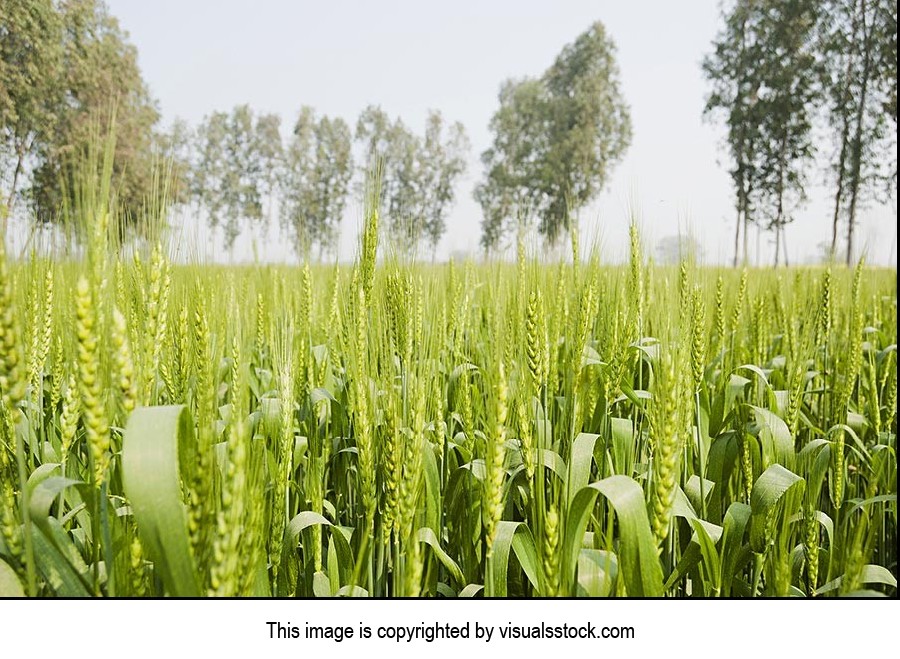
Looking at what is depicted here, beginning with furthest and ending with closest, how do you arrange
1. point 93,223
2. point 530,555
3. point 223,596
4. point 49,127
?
point 49,127 < point 530,555 < point 93,223 < point 223,596

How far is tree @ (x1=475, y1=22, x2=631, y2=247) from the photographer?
11.7 m

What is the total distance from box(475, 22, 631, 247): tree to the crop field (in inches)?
368

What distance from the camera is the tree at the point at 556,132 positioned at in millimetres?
11688

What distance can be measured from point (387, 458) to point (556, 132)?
13.0m

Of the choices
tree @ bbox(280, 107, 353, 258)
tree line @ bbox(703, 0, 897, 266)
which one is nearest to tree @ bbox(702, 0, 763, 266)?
tree line @ bbox(703, 0, 897, 266)

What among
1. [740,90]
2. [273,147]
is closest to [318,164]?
[273,147]

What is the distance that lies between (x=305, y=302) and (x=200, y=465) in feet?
4.79

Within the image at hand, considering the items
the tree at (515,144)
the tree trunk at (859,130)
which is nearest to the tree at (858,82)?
the tree trunk at (859,130)

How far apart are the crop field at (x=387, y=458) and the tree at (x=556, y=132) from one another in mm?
9349

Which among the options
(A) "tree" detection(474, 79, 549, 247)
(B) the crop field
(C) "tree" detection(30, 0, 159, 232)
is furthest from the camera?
(A) "tree" detection(474, 79, 549, 247)

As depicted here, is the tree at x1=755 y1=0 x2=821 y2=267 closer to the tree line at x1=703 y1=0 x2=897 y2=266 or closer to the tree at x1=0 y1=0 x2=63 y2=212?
the tree line at x1=703 y1=0 x2=897 y2=266
